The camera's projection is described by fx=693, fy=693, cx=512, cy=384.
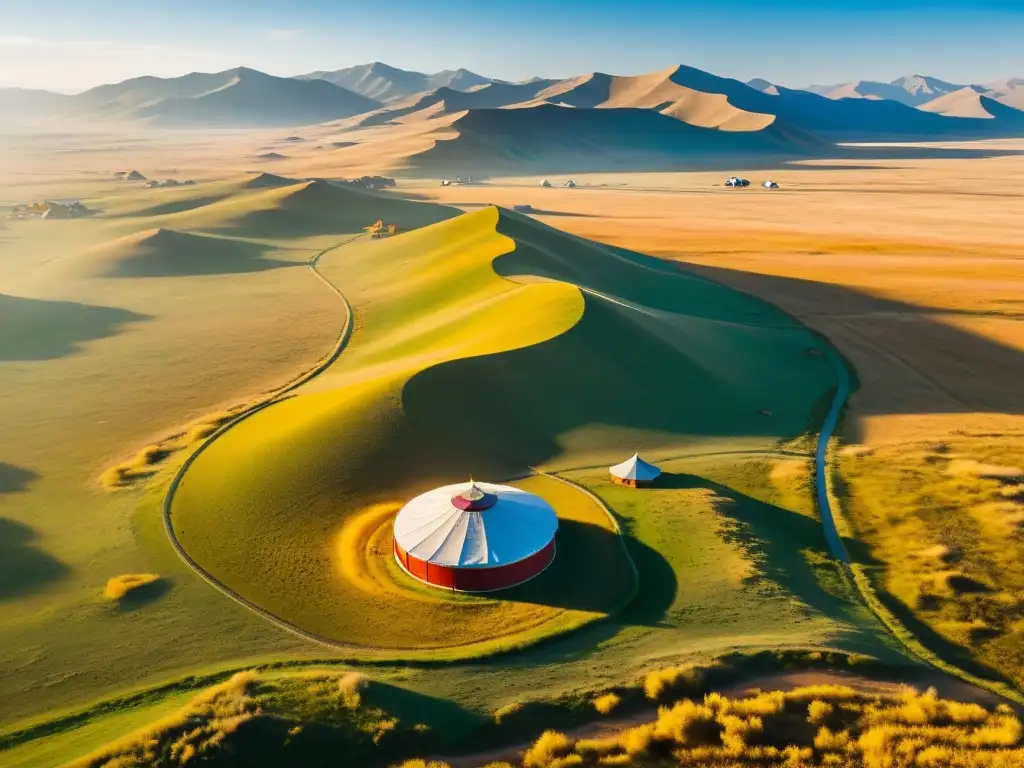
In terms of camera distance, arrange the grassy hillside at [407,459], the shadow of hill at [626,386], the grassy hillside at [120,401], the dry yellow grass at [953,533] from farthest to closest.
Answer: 1. the shadow of hill at [626,386]
2. the dry yellow grass at [953,533]
3. the grassy hillside at [407,459]
4. the grassy hillside at [120,401]

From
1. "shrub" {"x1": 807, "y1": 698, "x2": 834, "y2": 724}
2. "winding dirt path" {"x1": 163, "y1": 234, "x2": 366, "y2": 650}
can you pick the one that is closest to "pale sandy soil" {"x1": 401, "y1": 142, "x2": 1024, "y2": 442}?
"shrub" {"x1": 807, "y1": 698, "x2": 834, "y2": 724}

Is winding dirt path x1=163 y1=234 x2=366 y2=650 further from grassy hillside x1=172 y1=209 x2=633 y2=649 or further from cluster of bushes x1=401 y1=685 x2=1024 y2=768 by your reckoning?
cluster of bushes x1=401 y1=685 x2=1024 y2=768

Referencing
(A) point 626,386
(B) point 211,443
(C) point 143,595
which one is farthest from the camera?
(A) point 626,386

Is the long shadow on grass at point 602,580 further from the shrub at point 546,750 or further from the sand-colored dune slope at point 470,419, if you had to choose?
the shrub at point 546,750

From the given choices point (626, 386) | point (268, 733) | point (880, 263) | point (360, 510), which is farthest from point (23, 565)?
point (880, 263)

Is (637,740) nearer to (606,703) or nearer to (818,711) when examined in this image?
(606,703)

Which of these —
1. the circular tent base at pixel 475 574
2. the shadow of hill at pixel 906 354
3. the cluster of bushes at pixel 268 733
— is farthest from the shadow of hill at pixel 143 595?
the shadow of hill at pixel 906 354

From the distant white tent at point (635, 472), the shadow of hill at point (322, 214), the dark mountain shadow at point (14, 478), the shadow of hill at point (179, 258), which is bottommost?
the dark mountain shadow at point (14, 478)
